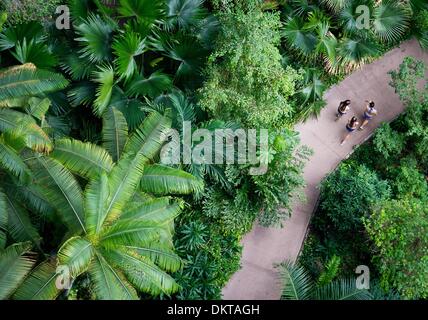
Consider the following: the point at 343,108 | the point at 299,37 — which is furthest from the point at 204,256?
the point at 299,37

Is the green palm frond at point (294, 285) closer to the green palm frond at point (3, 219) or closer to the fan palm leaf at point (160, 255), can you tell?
the fan palm leaf at point (160, 255)

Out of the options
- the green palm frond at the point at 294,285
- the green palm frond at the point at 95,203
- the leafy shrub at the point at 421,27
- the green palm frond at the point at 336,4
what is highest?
the leafy shrub at the point at 421,27

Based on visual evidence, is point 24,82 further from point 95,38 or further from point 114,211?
point 114,211

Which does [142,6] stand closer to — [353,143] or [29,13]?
[29,13]

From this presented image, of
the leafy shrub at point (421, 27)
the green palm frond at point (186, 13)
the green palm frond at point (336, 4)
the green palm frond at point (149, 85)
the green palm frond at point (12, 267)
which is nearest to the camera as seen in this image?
the green palm frond at point (12, 267)

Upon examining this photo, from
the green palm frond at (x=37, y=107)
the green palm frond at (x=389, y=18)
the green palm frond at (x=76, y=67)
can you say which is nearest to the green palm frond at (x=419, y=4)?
the green palm frond at (x=389, y=18)

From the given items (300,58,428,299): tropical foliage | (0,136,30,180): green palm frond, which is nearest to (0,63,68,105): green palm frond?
(0,136,30,180): green palm frond
